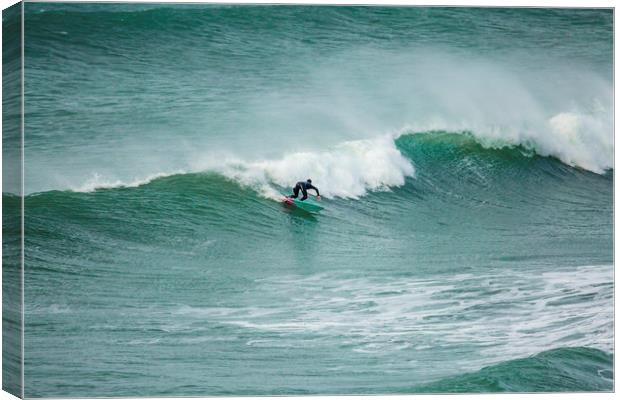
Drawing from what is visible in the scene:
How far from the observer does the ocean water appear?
55.5 ft

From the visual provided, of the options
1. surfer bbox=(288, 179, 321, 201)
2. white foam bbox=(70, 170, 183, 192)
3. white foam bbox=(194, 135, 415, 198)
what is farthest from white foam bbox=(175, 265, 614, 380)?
white foam bbox=(70, 170, 183, 192)

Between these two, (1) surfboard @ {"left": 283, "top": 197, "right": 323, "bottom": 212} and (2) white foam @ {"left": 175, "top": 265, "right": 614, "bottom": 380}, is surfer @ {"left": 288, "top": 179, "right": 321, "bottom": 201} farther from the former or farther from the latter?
(2) white foam @ {"left": 175, "top": 265, "right": 614, "bottom": 380}

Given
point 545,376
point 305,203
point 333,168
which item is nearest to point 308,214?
point 305,203

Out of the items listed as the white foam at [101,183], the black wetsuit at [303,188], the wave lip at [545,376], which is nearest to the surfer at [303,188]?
the black wetsuit at [303,188]

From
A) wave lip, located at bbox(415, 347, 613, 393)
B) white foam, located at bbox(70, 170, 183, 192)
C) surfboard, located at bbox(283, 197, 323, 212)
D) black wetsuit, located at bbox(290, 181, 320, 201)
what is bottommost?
wave lip, located at bbox(415, 347, 613, 393)

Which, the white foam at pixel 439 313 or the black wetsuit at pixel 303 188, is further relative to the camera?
the black wetsuit at pixel 303 188

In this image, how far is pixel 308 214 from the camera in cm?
1789

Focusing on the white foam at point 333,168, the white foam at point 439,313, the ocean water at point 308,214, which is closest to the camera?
the ocean water at point 308,214

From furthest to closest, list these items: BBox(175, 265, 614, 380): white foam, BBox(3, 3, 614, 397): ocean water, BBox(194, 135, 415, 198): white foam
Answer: BBox(194, 135, 415, 198): white foam < BBox(175, 265, 614, 380): white foam < BBox(3, 3, 614, 397): ocean water

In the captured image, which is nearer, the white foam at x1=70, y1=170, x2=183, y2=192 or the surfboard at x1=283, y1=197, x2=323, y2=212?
the white foam at x1=70, y1=170, x2=183, y2=192

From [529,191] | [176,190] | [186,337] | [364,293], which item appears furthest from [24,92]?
[529,191]

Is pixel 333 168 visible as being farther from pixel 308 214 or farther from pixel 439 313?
pixel 439 313

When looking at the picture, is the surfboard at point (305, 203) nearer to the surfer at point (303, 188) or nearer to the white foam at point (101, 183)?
the surfer at point (303, 188)

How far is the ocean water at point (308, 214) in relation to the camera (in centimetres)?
1691
